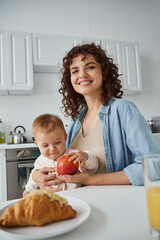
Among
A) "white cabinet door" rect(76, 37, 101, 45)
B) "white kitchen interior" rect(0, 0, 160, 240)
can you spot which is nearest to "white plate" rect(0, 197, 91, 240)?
"white kitchen interior" rect(0, 0, 160, 240)

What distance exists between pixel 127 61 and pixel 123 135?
8.31ft

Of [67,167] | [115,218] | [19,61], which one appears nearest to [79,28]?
[19,61]

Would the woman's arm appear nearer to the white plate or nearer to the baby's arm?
the baby's arm

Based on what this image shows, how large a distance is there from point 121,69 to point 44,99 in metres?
1.32

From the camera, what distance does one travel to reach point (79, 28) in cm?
370

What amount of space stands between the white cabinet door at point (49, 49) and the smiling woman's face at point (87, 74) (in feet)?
5.60

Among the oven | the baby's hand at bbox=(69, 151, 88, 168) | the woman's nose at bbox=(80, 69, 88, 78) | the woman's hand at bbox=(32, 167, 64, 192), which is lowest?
the oven

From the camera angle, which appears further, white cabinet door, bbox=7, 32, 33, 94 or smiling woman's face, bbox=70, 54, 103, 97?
white cabinet door, bbox=7, 32, 33, 94

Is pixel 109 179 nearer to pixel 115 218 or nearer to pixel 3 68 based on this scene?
pixel 115 218

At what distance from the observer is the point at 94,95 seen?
145cm

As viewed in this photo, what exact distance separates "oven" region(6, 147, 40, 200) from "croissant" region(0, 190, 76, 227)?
2.14 meters

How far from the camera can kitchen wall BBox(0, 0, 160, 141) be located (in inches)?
132

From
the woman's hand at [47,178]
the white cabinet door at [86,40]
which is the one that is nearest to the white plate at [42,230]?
the woman's hand at [47,178]

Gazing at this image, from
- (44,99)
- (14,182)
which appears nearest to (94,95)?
(14,182)
